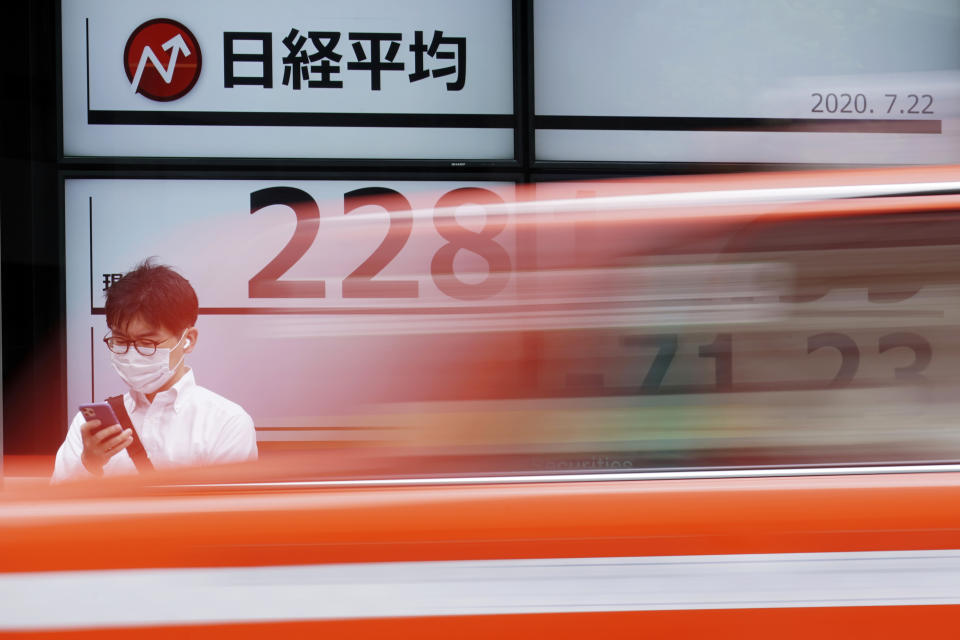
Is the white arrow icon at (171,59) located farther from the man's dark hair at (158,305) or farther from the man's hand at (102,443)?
the man's hand at (102,443)

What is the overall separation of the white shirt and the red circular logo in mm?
3796

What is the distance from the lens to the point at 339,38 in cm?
595

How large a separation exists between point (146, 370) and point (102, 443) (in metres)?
0.23

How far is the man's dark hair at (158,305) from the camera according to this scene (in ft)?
8.59

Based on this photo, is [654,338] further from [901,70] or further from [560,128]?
[901,70]

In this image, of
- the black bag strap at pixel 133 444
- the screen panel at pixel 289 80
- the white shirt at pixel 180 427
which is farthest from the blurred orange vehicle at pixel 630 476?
the screen panel at pixel 289 80

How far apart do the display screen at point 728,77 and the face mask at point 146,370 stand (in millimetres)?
3941

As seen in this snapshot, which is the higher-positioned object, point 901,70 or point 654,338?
point 901,70

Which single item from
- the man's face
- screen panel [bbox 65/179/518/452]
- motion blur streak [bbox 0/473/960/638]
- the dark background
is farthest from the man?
the dark background

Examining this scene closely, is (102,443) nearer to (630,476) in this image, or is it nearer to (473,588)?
(473,588)

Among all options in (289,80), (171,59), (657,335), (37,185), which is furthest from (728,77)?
(657,335)

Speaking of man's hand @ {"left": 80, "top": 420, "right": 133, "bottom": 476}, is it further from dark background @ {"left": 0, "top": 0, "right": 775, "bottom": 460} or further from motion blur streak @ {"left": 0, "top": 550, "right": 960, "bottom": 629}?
dark background @ {"left": 0, "top": 0, "right": 775, "bottom": 460}

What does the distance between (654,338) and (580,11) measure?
15.3 ft

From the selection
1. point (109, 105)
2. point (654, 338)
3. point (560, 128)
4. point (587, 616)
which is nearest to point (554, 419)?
point (654, 338)
